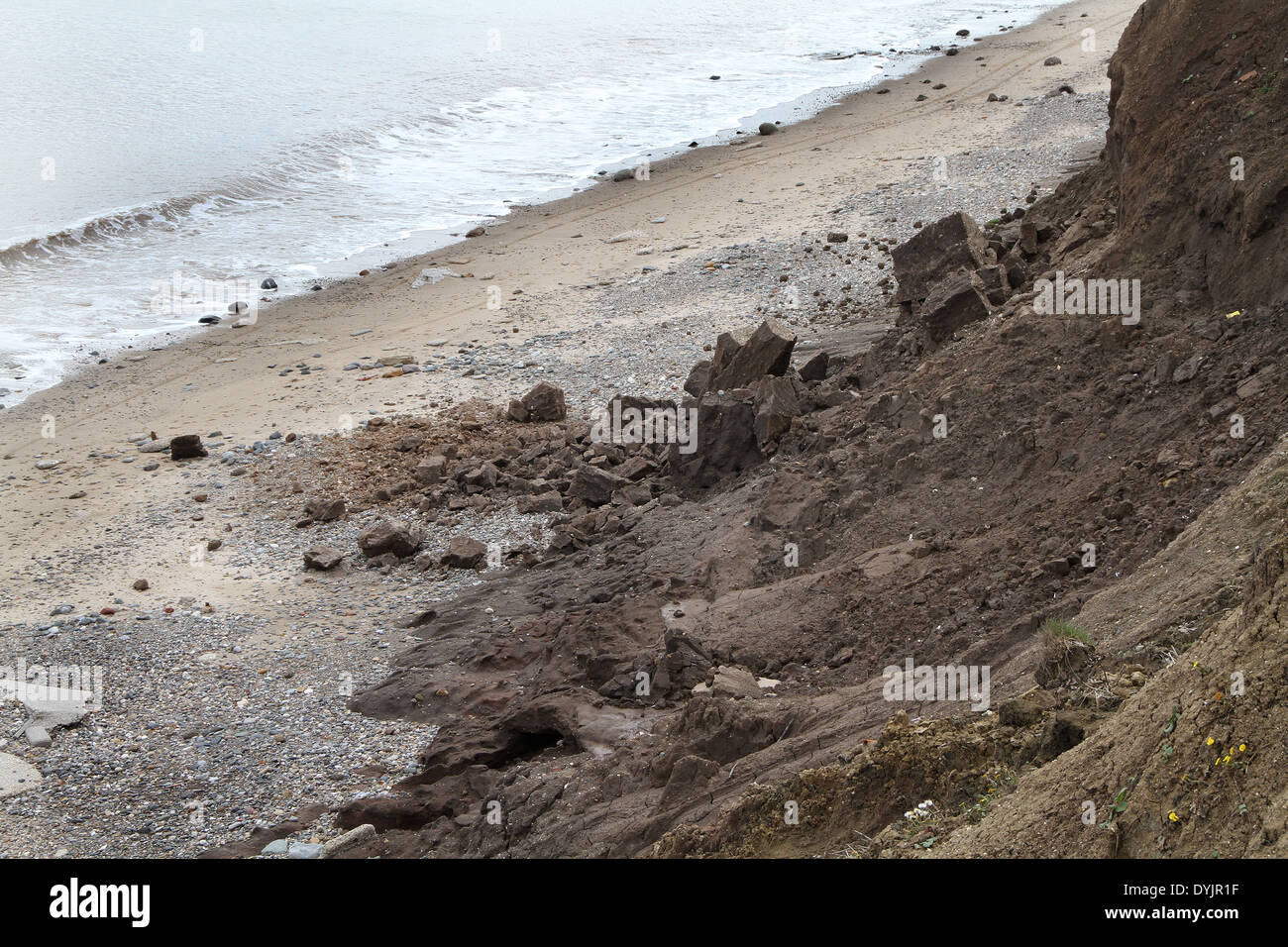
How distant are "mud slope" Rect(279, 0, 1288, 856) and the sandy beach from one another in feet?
2.27

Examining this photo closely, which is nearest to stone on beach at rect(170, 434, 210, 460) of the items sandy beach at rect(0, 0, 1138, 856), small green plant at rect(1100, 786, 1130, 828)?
sandy beach at rect(0, 0, 1138, 856)

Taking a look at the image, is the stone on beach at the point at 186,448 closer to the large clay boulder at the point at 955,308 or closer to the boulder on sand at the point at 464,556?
the boulder on sand at the point at 464,556

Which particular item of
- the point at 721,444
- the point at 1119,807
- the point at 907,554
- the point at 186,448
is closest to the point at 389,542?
the point at 721,444

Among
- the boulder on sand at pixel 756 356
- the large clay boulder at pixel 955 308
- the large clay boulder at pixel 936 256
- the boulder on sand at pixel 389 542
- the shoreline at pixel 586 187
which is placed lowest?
the boulder on sand at pixel 389 542

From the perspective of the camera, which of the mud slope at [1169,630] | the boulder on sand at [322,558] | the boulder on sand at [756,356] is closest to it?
the mud slope at [1169,630]

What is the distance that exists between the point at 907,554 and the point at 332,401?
7985 millimetres

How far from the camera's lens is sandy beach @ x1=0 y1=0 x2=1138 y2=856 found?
7.35 metres

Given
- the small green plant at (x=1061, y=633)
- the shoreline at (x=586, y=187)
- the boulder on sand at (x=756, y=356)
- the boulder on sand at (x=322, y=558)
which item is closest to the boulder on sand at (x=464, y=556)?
the boulder on sand at (x=322, y=558)

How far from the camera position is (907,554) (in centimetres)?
714

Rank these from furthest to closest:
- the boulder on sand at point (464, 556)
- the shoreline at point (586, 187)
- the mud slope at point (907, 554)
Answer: the shoreline at point (586, 187)
the boulder on sand at point (464, 556)
the mud slope at point (907, 554)

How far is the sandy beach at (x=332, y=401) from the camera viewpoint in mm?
7348

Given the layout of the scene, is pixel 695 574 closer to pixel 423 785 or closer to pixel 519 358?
pixel 423 785

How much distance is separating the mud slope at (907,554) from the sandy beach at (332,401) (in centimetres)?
69

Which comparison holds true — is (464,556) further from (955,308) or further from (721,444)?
(955,308)
